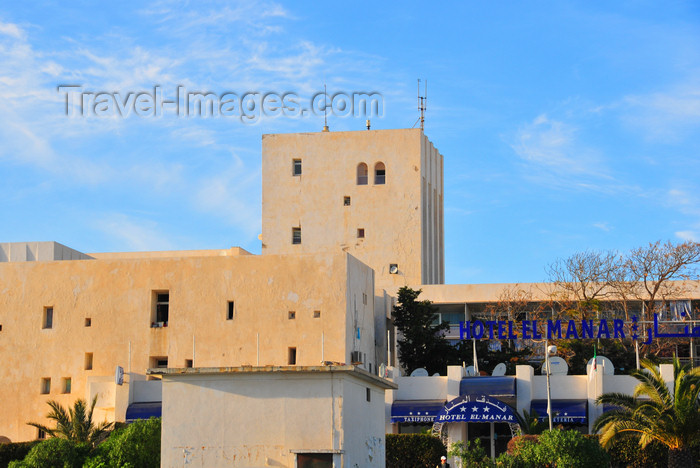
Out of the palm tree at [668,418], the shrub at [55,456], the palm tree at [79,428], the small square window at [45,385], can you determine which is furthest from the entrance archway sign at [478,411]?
the small square window at [45,385]

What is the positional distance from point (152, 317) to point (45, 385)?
579 cm

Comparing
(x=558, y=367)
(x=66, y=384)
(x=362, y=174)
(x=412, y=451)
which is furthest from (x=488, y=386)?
(x=362, y=174)

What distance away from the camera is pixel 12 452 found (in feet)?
134

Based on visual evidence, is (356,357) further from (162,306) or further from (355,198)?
(355,198)

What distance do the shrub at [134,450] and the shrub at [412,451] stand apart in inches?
386

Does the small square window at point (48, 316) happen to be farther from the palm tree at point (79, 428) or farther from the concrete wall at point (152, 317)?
the palm tree at point (79, 428)

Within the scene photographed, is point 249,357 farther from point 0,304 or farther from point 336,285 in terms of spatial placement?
point 0,304

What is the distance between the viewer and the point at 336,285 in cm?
4981

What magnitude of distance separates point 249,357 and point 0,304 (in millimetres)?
12255

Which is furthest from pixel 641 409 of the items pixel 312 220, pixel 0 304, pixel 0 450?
pixel 312 220

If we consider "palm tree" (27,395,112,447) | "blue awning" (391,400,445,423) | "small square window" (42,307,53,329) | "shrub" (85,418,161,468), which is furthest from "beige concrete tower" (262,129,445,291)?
"shrub" (85,418,161,468)

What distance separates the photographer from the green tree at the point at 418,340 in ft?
175

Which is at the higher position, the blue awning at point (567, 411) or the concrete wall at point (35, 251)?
the concrete wall at point (35, 251)

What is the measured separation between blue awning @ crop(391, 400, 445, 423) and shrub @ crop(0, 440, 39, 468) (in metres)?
14.2
